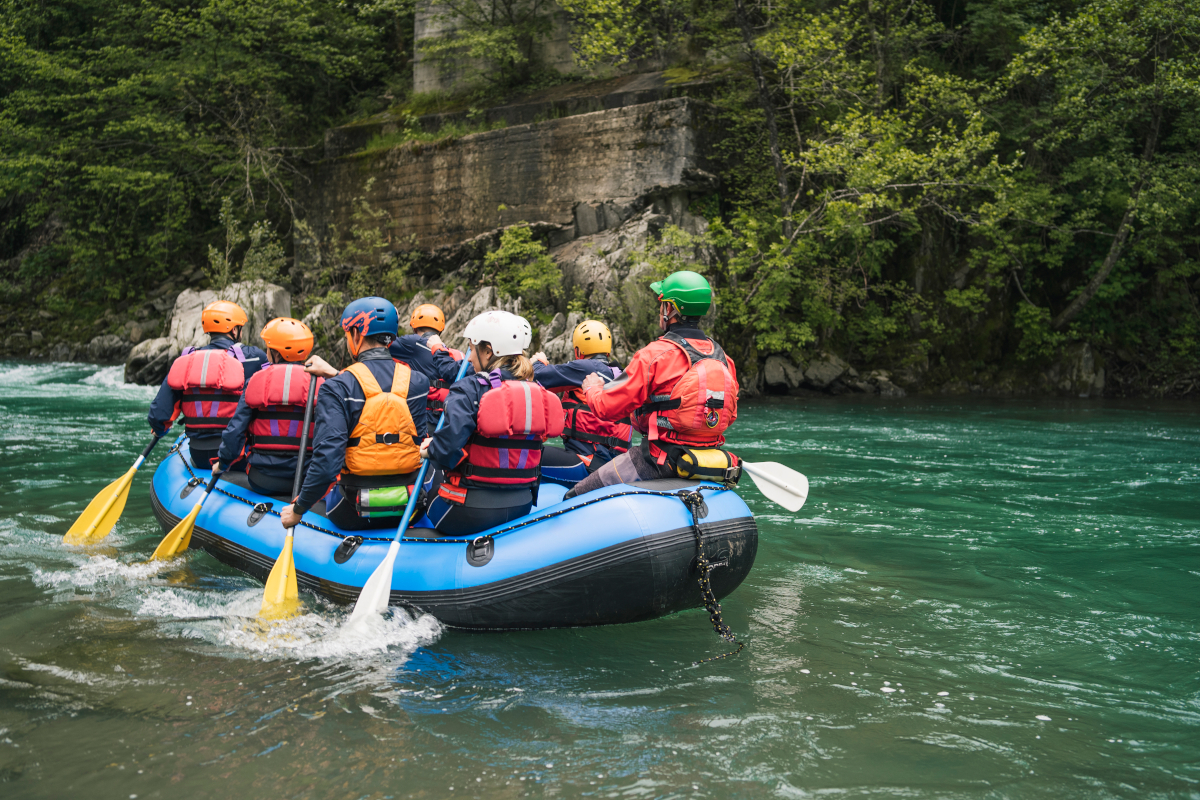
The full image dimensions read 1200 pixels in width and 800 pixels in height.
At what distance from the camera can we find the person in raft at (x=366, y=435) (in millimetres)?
4215

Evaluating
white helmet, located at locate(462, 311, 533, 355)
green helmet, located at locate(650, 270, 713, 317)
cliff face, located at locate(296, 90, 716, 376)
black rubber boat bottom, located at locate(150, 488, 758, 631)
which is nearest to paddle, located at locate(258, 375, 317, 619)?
black rubber boat bottom, located at locate(150, 488, 758, 631)

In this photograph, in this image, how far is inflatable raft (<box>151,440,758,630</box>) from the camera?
393 cm

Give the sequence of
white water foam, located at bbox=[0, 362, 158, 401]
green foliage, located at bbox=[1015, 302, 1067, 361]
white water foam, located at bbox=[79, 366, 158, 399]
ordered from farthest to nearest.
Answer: green foliage, located at bbox=[1015, 302, 1067, 361]
white water foam, located at bbox=[0, 362, 158, 401]
white water foam, located at bbox=[79, 366, 158, 399]

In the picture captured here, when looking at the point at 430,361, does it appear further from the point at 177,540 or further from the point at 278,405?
the point at 177,540

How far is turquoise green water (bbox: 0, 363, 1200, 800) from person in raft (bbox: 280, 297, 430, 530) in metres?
0.57

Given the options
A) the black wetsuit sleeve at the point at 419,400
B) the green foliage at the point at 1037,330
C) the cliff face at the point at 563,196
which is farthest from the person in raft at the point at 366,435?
the green foliage at the point at 1037,330

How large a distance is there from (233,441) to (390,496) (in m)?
1.34

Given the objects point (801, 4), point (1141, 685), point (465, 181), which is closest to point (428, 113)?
point (465, 181)

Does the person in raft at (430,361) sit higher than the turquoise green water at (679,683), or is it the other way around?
the person in raft at (430,361)

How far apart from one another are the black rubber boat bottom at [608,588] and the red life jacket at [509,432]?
380 millimetres

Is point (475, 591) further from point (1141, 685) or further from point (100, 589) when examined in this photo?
point (1141, 685)

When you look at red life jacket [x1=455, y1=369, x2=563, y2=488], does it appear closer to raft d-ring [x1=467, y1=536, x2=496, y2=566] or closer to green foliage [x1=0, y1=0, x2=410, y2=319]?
raft d-ring [x1=467, y1=536, x2=496, y2=566]

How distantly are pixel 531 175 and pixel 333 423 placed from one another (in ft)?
44.5

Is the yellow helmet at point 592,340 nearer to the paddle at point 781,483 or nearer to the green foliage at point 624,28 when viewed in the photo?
the paddle at point 781,483
